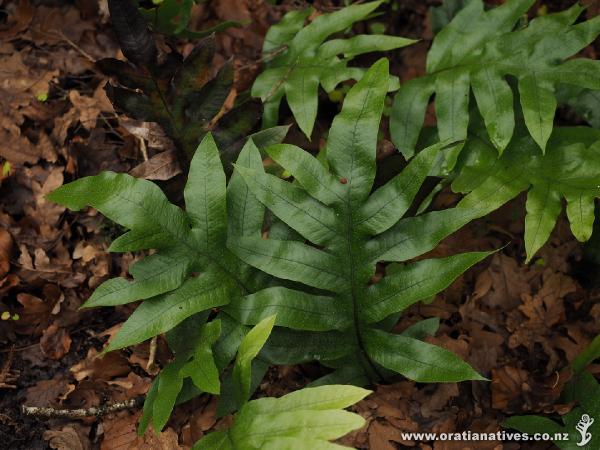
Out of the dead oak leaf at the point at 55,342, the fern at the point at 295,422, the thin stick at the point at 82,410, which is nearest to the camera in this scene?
the fern at the point at 295,422

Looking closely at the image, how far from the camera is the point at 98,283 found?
2.49 meters

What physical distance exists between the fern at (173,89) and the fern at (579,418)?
1541 mm

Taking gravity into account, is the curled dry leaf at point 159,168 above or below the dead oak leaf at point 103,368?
above

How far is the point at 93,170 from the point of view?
269cm

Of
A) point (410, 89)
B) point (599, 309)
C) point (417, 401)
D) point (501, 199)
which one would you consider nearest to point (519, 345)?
point (599, 309)

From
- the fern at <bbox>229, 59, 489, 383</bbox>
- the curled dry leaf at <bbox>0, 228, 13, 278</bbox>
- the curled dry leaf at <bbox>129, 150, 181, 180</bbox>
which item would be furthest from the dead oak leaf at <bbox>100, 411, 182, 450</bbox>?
the curled dry leaf at <bbox>129, 150, 181, 180</bbox>

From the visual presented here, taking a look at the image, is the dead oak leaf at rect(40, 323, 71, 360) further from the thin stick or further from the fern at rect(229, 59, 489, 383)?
the fern at rect(229, 59, 489, 383)

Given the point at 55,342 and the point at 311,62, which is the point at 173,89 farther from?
the point at 55,342

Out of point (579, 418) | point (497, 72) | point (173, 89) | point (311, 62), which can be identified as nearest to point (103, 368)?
point (173, 89)

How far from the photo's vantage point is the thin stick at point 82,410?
2.14 metres

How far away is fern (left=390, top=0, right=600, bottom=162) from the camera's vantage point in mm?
2164

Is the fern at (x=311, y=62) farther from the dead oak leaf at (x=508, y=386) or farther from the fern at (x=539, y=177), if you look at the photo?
the dead oak leaf at (x=508, y=386)

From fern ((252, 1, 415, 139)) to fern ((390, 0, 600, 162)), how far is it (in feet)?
0.63

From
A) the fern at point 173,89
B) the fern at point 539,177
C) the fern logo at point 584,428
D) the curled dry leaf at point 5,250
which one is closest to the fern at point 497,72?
the fern at point 539,177
